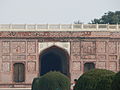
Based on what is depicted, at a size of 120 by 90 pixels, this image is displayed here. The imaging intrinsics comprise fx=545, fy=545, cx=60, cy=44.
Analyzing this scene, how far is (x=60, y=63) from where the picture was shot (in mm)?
50469

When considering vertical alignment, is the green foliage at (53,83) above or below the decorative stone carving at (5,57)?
below

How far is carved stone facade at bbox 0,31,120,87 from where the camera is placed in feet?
151

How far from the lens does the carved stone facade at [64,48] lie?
45.9 metres

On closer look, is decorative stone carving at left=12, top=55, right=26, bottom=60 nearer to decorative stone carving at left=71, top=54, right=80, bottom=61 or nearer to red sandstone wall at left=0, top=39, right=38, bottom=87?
red sandstone wall at left=0, top=39, right=38, bottom=87

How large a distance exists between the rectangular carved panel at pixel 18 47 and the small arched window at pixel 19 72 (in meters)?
1.15

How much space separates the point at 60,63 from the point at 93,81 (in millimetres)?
27737

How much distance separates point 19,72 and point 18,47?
7.00 ft

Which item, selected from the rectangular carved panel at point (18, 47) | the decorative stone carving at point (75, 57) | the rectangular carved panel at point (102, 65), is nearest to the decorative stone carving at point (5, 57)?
the rectangular carved panel at point (18, 47)

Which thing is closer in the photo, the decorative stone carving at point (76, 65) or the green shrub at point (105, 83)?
the green shrub at point (105, 83)

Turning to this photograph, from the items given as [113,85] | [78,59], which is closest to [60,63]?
[78,59]

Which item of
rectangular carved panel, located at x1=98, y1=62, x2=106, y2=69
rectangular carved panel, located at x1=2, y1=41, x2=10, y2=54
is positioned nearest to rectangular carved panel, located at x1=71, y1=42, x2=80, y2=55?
rectangular carved panel, located at x1=98, y1=62, x2=106, y2=69

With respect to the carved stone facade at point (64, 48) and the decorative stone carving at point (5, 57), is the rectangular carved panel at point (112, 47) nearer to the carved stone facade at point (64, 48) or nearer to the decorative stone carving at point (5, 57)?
the carved stone facade at point (64, 48)

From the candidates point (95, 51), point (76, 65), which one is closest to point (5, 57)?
point (76, 65)

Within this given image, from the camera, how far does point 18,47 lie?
1811 inches
